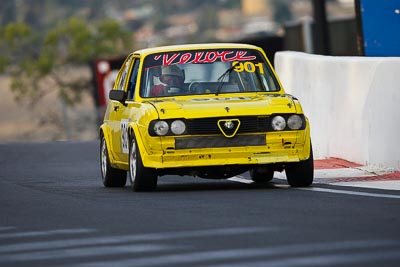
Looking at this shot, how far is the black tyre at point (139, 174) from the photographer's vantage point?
15.5m

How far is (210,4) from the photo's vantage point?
172 metres

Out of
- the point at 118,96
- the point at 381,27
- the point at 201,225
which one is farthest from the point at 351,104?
the point at 201,225

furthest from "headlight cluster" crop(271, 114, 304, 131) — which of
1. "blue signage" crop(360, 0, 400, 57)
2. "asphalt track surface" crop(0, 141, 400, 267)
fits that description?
"blue signage" crop(360, 0, 400, 57)

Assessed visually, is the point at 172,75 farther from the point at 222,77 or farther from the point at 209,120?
the point at 209,120

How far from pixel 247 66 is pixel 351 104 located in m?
2.64

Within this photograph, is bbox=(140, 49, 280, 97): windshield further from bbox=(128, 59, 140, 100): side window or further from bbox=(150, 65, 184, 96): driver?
bbox=(128, 59, 140, 100): side window

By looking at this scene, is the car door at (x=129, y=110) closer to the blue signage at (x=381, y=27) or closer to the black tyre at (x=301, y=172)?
the black tyre at (x=301, y=172)

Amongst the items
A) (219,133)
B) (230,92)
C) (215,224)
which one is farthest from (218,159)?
(215,224)

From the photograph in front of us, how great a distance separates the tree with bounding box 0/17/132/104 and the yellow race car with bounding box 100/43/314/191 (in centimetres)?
4772

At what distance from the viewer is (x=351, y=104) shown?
18.9 meters

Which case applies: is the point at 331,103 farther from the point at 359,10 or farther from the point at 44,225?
the point at 44,225

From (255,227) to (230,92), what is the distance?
480cm

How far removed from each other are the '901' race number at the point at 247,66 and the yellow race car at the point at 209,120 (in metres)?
0.01

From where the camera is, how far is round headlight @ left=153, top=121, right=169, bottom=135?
15289mm
